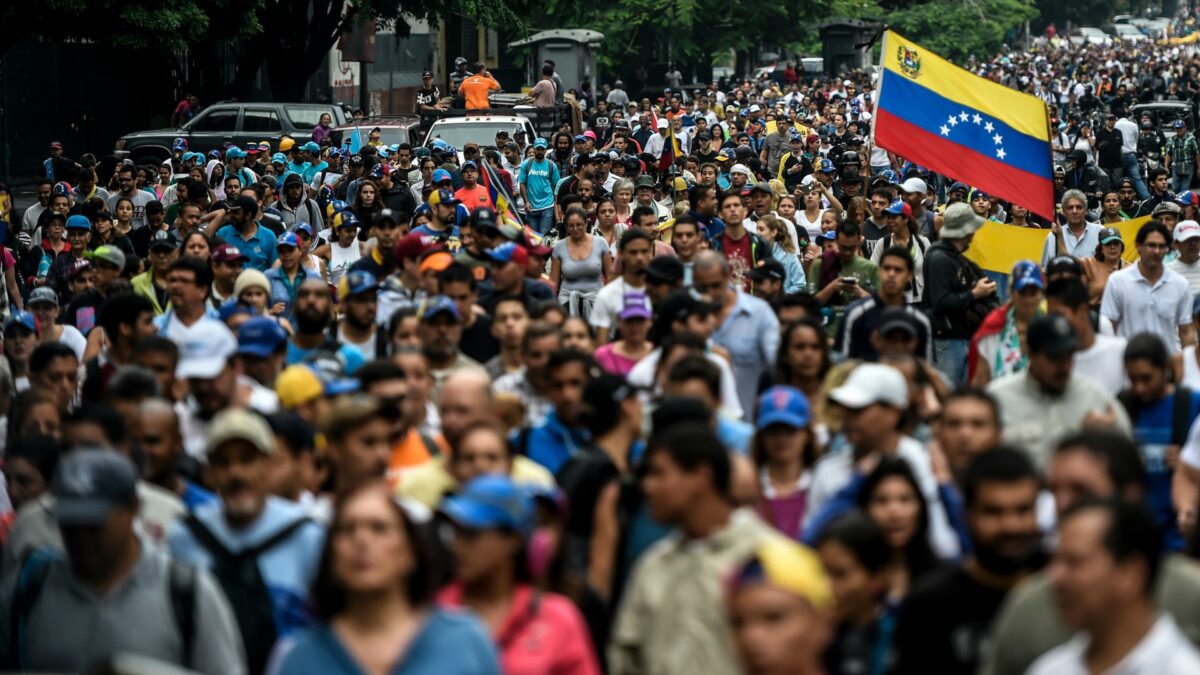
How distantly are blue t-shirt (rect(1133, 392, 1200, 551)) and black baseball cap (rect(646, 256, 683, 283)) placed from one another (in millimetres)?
3186

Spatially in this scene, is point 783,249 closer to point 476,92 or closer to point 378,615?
point 378,615

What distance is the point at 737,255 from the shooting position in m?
13.9

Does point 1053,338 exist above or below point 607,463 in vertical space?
above

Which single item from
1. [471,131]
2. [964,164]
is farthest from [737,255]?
[471,131]

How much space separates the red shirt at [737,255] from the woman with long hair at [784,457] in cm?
631

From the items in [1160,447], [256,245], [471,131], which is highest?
[1160,447]

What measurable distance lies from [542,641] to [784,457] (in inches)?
89.7

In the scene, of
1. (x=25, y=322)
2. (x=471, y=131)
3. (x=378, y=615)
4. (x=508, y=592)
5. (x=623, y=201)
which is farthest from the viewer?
(x=471, y=131)

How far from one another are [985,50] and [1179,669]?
80.3 meters

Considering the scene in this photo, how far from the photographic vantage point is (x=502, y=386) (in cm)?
945

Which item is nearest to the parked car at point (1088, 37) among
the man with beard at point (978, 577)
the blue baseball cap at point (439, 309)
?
the blue baseball cap at point (439, 309)

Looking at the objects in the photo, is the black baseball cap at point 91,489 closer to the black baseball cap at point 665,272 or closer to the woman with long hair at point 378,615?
the woman with long hair at point 378,615

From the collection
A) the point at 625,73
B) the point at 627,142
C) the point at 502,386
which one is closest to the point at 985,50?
the point at 625,73

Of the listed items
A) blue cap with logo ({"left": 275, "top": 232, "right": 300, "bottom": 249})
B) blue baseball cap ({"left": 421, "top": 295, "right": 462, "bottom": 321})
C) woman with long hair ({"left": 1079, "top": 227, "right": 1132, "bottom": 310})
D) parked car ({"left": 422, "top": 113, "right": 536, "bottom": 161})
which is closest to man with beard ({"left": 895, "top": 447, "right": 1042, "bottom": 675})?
blue baseball cap ({"left": 421, "top": 295, "right": 462, "bottom": 321})
